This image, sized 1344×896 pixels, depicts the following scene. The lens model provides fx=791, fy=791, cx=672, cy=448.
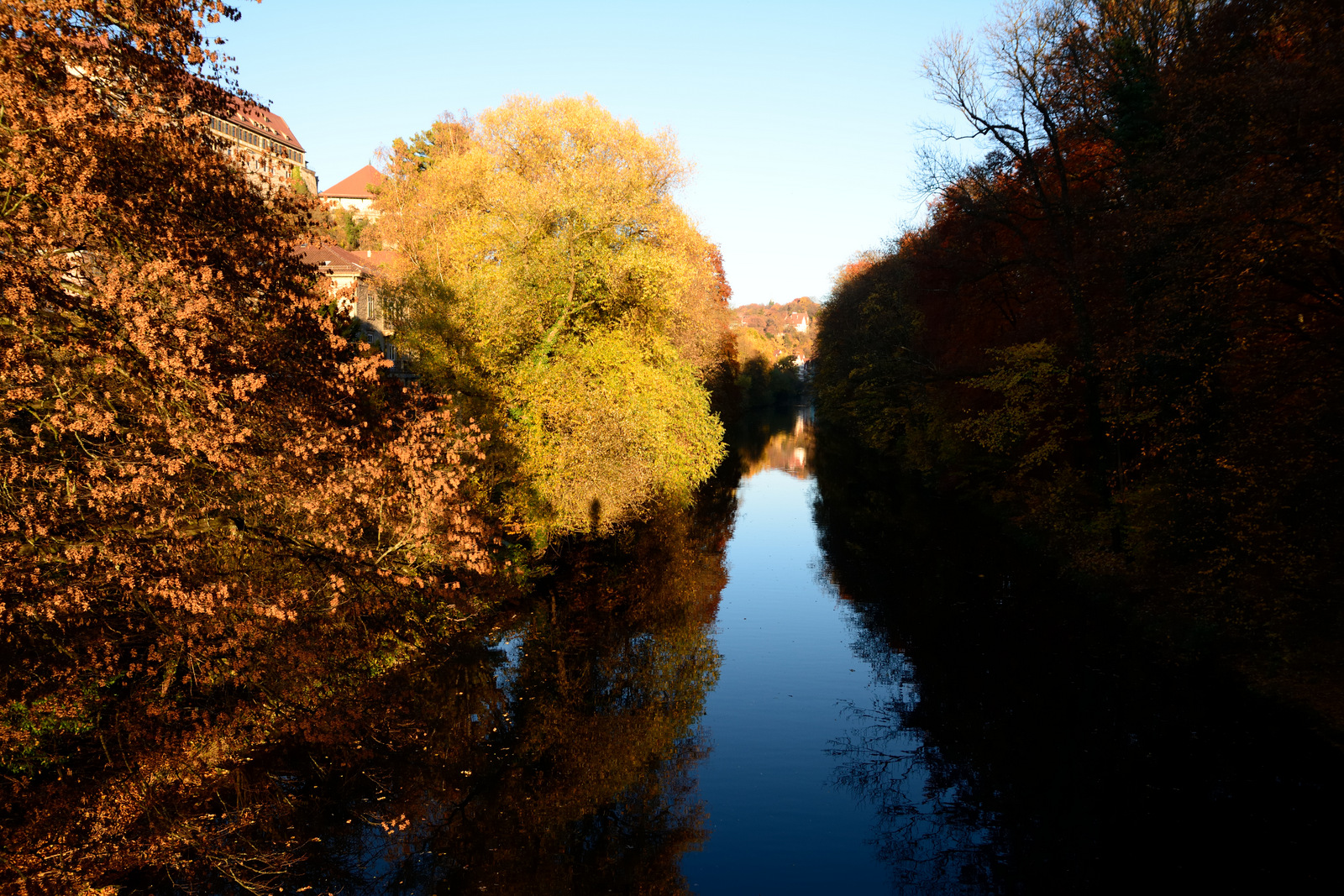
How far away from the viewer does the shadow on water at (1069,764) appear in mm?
9469

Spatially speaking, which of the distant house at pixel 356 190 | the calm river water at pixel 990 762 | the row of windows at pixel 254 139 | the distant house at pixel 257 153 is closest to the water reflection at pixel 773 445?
the calm river water at pixel 990 762

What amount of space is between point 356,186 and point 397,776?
334 feet

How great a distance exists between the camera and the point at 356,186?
325 ft

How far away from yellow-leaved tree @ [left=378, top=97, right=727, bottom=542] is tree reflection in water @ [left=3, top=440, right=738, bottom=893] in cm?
604

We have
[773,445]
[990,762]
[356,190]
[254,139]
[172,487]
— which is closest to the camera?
[172,487]

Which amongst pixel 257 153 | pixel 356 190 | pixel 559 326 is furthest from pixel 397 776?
pixel 356 190

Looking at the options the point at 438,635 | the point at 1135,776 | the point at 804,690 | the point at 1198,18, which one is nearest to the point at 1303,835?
the point at 1135,776

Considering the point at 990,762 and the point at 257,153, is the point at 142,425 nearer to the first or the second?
the point at 257,153

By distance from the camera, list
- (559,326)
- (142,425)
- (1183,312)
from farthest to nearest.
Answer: (559,326) → (1183,312) → (142,425)

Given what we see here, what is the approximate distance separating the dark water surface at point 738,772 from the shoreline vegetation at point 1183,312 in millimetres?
1955

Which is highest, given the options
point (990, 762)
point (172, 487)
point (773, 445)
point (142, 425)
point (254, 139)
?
point (254, 139)

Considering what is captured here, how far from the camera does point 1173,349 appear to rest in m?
14.8

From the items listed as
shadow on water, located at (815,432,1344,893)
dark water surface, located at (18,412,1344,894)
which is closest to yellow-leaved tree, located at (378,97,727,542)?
dark water surface, located at (18,412,1344,894)

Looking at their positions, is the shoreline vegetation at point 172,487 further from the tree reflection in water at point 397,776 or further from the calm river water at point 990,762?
the calm river water at point 990,762
